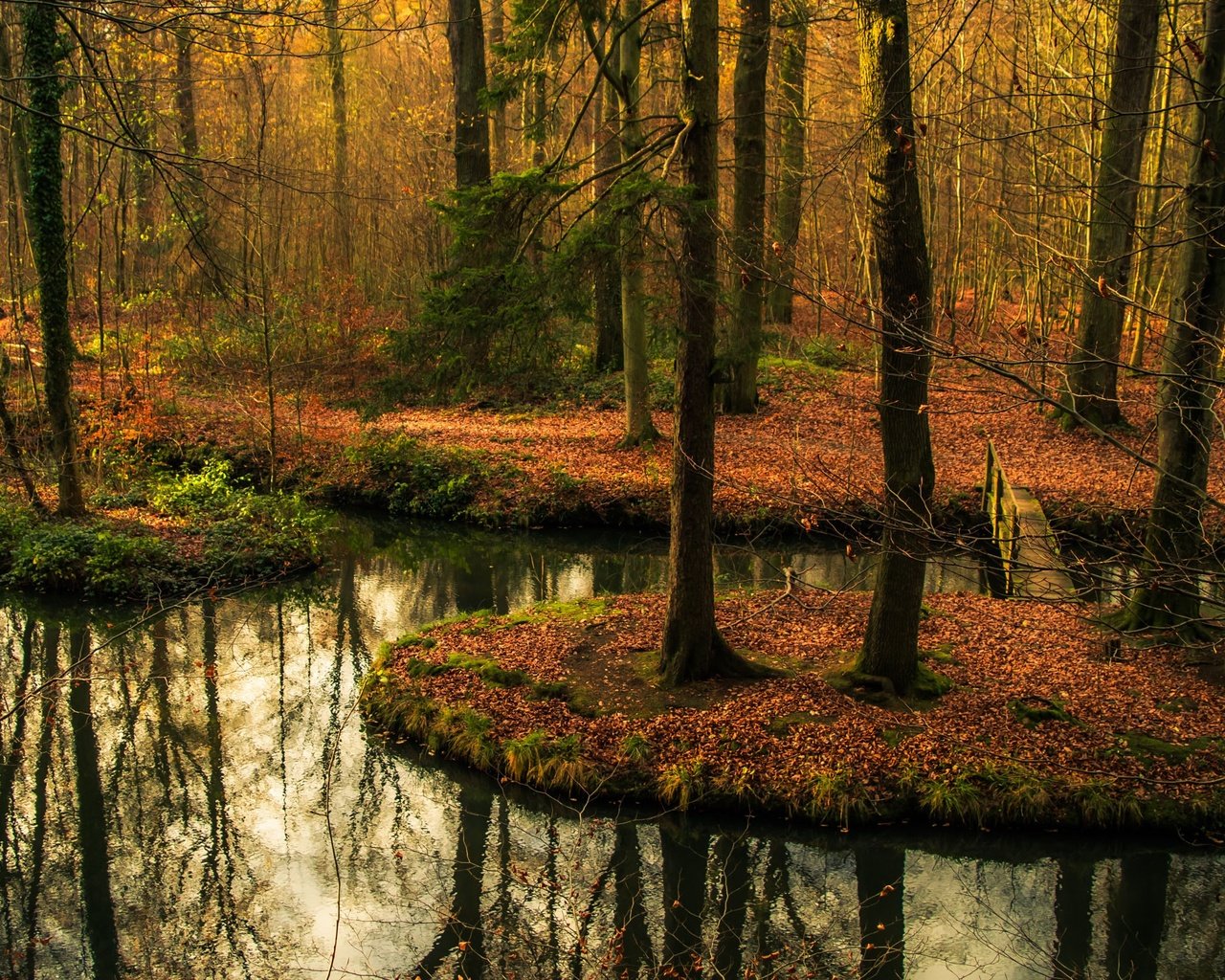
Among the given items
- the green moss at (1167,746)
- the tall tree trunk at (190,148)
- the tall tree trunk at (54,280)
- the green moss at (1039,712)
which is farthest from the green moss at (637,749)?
the tall tree trunk at (54,280)

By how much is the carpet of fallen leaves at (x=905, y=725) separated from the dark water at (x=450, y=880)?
0.88ft

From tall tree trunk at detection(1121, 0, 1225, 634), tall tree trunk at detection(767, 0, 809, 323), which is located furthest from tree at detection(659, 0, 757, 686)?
tall tree trunk at detection(767, 0, 809, 323)

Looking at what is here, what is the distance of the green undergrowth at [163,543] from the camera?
1230 cm

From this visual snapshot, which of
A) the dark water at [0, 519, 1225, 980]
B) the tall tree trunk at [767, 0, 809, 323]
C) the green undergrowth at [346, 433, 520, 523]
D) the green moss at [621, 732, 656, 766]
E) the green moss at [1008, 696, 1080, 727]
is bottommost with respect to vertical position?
the dark water at [0, 519, 1225, 980]

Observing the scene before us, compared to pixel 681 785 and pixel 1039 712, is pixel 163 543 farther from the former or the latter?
pixel 1039 712

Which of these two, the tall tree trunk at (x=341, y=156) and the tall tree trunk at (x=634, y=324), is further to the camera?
the tall tree trunk at (x=341, y=156)

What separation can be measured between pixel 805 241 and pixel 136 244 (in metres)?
15.5

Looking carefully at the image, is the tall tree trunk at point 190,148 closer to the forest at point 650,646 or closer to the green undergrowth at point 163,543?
the forest at point 650,646

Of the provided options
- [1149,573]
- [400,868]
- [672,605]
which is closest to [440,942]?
[400,868]

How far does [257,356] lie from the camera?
19.5 metres

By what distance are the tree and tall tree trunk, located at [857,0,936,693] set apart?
1.20 meters

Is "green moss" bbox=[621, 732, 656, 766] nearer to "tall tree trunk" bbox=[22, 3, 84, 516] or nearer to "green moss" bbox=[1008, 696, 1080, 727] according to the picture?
"green moss" bbox=[1008, 696, 1080, 727]

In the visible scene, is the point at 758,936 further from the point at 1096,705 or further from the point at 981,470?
the point at 981,470

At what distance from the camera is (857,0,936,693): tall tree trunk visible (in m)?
6.85
